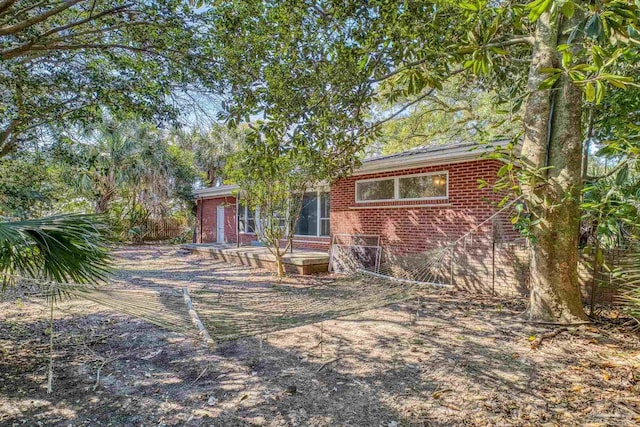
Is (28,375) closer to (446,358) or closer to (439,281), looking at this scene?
(446,358)

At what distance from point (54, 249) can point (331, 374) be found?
2.52 meters

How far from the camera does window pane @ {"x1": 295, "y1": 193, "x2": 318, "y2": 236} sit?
11273mm

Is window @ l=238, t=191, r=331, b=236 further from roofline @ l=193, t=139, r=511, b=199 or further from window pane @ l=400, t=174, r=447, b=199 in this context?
window pane @ l=400, t=174, r=447, b=199

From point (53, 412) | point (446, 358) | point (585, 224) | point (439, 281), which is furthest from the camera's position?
point (439, 281)

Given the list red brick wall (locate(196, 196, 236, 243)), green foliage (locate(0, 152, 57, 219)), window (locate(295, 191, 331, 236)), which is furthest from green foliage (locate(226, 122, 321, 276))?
red brick wall (locate(196, 196, 236, 243))

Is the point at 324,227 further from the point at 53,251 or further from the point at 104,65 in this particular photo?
the point at 53,251

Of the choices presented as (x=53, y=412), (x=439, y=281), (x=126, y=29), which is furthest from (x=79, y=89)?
(x=439, y=281)

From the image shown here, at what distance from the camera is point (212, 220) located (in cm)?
1617

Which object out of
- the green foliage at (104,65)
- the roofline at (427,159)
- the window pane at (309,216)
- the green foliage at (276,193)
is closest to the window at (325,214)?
the window pane at (309,216)

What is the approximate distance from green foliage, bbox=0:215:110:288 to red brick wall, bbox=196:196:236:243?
39.1 feet

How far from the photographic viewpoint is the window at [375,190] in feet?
28.7

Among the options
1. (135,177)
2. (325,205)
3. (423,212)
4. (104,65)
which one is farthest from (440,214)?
(135,177)

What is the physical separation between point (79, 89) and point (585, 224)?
8614mm

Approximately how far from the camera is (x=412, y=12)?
422 cm
